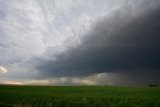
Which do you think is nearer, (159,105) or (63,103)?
(159,105)

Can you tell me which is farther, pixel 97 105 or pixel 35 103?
pixel 35 103

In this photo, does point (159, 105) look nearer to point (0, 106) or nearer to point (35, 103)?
point (35, 103)

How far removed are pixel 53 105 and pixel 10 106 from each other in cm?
455

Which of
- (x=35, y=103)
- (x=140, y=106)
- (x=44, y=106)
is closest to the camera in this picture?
(x=140, y=106)

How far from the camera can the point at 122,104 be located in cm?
2133

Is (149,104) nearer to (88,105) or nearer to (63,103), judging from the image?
(88,105)

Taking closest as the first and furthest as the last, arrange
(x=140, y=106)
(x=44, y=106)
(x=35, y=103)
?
(x=140, y=106) → (x=44, y=106) → (x=35, y=103)

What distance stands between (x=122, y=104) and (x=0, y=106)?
1290 centimetres

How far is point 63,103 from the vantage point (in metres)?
22.4

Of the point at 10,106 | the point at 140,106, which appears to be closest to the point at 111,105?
the point at 140,106

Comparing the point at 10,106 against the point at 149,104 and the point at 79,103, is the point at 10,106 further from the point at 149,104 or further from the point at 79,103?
the point at 149,104

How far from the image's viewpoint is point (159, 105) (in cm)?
2103

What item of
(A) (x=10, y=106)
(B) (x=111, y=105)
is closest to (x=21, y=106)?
(A) (x=10, y=106)

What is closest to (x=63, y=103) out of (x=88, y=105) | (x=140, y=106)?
(x=88, y=105)
